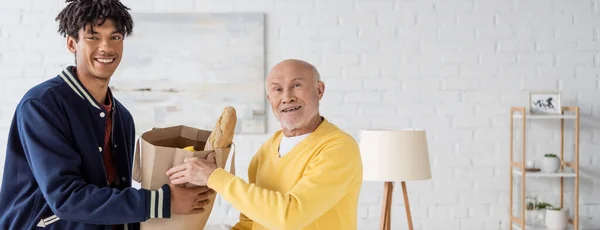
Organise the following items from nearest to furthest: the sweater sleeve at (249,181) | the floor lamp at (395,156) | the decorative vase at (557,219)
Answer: the sweater sleeve at (249,181)
the floor lamp at (395,156)
the decorative vase at (557,219)

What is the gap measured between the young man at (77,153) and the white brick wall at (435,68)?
263 cm

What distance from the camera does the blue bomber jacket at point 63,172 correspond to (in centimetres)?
189

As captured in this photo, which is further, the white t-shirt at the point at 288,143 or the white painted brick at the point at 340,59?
the white painted brick at the point at 340,59

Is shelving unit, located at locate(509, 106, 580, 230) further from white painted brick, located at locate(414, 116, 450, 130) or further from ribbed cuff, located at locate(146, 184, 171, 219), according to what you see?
A: ribbed cuff, located at locate(146, 184, 171, 219)

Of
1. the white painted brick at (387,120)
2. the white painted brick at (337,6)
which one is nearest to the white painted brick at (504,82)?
the white painted brick at (387,120)

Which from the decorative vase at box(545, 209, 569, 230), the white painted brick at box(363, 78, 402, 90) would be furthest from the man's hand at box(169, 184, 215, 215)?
the decorative vase at box(545, 209, 569, 230)

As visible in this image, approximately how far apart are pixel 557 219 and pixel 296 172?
2.93 m

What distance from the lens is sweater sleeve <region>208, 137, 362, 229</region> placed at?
198cm

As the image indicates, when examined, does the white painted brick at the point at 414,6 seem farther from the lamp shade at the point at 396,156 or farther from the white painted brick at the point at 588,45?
the lamp shade at the point at 396,156

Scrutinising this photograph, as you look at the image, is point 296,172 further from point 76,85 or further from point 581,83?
point 581,83

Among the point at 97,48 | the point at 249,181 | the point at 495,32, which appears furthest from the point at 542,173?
the point at 97,48

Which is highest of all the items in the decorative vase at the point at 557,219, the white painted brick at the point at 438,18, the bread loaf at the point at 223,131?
the white painted brick at the point at 438,18

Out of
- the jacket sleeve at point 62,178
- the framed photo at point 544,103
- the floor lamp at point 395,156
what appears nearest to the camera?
the jacket sleeve at point 62,178

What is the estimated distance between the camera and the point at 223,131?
205cm
